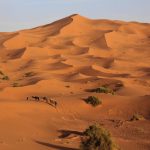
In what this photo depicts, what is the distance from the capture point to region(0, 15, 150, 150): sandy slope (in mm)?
14703

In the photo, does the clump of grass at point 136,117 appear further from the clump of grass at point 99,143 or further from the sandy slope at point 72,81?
the clump of grass at point 99,143

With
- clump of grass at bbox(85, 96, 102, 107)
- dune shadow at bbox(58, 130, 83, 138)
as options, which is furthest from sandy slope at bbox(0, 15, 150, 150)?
clump of grass at bbox(85, 96, 102, 107)

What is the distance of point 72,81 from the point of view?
1260 inches

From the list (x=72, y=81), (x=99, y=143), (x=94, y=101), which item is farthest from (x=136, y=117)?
(x=72, y=81)

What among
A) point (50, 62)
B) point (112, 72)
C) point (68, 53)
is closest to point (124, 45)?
point (68, 53)

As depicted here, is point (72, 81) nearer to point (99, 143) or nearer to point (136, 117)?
point (136, 117)

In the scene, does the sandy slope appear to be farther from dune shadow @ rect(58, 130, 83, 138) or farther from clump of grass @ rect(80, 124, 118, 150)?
clump of grass @ rect(80, 124, 118, 150)

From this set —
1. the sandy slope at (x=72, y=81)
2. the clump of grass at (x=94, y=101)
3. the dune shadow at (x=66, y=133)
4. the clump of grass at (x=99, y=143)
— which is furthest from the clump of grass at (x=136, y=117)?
the clump of grass at (x=99, y=143)

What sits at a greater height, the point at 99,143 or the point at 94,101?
the point at 99,143

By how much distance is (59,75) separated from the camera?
35.8m

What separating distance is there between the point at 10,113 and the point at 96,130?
4085 mm

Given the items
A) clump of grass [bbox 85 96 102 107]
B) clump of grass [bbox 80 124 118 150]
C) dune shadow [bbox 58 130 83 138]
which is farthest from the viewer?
clump of grass [bbox 85 96 102 107]

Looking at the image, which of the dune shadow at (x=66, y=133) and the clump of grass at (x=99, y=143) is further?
the dune shadow at (x=66, y=133)

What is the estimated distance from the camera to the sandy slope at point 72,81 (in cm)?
1470
